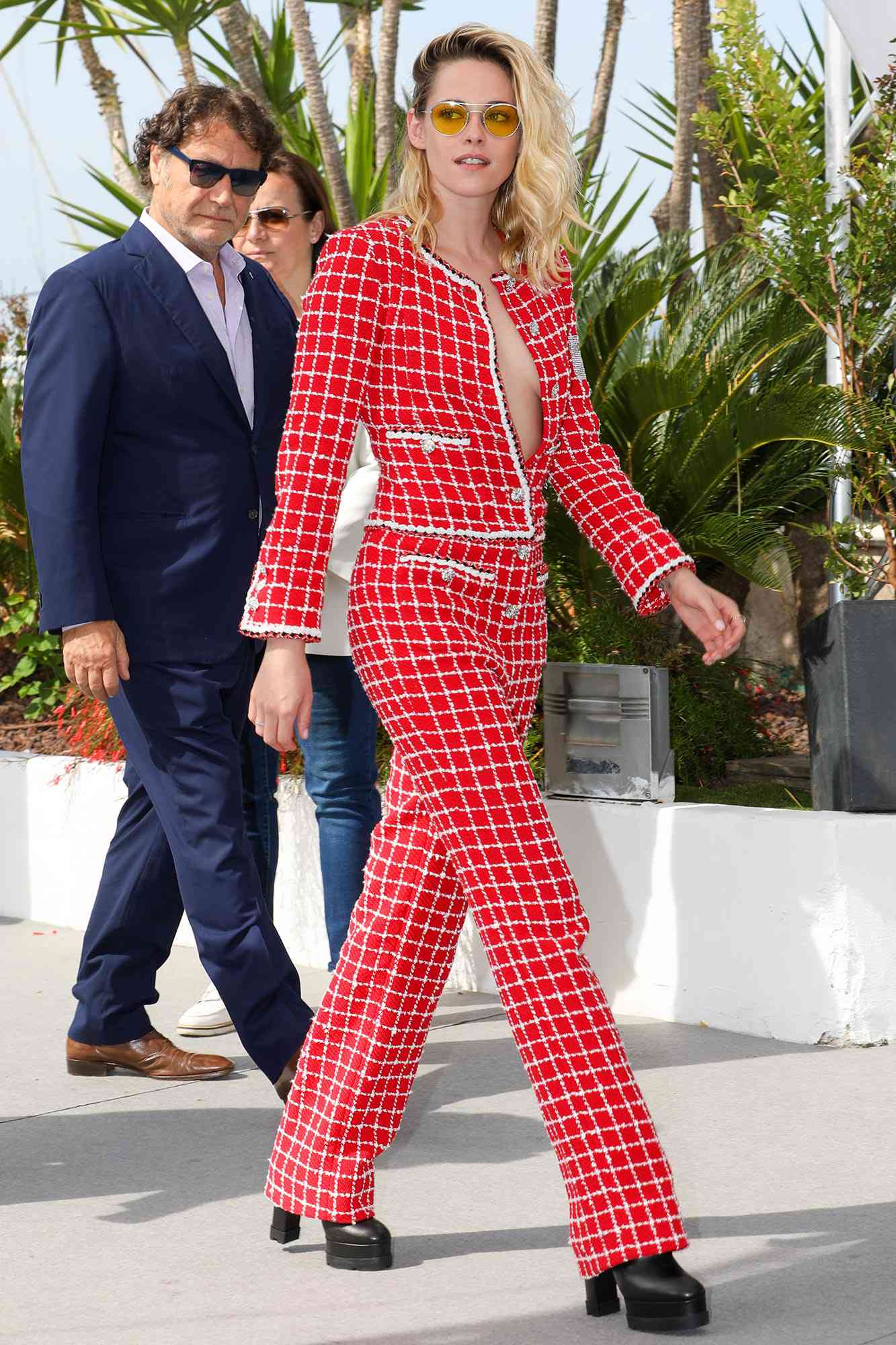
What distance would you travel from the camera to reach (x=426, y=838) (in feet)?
8.84

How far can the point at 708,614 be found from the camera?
282 centimetres

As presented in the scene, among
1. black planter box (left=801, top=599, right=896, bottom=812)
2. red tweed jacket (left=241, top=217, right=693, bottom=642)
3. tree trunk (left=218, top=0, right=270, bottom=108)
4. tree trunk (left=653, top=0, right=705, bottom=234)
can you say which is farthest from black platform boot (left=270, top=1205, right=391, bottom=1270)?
tree trunk (left=218, top=0, right=270, bottom=108)

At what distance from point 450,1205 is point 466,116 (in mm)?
1873

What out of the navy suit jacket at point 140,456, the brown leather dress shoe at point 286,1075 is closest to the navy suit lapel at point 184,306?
the navy suit jacket at point 140,456

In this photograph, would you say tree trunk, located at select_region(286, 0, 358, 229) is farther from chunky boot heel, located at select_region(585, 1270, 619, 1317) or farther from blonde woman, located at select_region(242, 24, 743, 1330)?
chunky boot heel, located at select_region(585, 1270, 619, 1317)

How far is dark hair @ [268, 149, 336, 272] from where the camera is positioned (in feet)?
14.4

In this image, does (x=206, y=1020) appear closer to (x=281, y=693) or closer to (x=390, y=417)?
(x=281, y=693)

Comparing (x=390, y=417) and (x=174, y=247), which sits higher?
(x=174, y=247)

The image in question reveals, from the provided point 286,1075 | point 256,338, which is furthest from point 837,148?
point 286,1075

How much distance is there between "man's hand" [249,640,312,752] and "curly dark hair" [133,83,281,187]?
1.49m

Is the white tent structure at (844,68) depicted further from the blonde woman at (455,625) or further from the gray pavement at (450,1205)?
the blonde woman at (455,625)

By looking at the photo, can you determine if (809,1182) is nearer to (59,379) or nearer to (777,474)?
(59,379)

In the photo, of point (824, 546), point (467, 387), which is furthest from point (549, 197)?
point (824, 546)

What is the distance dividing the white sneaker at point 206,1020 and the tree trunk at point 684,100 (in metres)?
5.54
